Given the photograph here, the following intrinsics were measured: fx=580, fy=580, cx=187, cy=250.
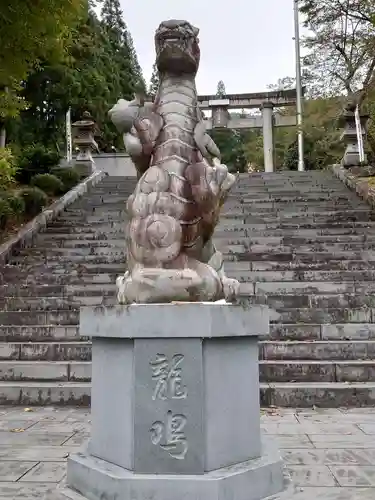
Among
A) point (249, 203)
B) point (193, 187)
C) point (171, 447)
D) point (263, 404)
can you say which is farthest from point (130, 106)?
point (249, 203)

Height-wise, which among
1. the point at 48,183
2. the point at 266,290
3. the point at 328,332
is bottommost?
the point at 328,332

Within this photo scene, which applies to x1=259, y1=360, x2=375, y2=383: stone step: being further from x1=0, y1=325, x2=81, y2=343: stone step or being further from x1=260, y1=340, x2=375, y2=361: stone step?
x1=0, y1=325, x2=81, y2=343: stone step

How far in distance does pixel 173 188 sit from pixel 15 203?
25.7 feet

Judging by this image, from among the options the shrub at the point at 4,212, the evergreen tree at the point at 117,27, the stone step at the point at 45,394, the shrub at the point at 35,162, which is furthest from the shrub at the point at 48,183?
the evergreen tree at the point at 117,27

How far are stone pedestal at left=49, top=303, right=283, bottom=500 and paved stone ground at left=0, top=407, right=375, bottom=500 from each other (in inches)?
11.7

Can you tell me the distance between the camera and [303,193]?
12766 millimetres

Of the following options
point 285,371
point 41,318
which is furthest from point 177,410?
point 41,318

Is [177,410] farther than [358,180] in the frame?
No

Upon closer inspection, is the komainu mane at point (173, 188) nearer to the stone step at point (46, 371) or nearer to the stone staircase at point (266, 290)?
the stone staircase at point (266, 290)

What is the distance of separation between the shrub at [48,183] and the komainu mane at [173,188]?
9.14 m

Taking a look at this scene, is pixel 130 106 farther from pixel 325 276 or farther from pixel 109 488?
pixel 325 276

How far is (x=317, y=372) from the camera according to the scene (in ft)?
19.0

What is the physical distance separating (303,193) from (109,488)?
1053 cm

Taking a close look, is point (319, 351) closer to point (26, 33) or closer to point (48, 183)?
point (26, 33)
